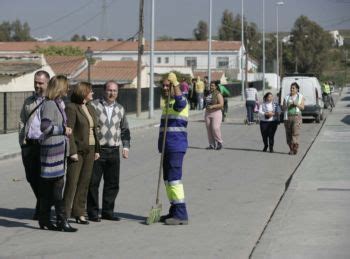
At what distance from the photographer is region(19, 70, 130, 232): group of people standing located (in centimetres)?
855

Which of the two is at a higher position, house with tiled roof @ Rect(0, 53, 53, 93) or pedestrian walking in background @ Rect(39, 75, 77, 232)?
house with tiled roof @ Rect(0, 53, 53, 93)

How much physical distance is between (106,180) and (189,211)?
1.36 metres

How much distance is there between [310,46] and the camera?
131 m

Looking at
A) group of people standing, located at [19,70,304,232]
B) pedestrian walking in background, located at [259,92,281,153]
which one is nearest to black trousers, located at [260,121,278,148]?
pedestrian walking in background, located at [259,92,281,153]

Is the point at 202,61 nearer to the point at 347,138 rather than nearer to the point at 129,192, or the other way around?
the point at 347,138

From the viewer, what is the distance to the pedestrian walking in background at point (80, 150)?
29.3ft

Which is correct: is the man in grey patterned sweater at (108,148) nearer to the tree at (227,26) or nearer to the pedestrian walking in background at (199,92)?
the pedestrian walking in background at (199,92)

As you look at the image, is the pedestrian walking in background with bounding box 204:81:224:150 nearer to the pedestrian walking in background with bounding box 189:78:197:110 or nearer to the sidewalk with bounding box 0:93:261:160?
the sidewalk with bounding box 0:93:261:160

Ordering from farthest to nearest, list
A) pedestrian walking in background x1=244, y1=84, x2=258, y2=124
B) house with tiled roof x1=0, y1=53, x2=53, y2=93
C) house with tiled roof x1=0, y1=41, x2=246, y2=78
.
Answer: house with tiled roof x1=0, y1=41, x2=246, y2=78 < house with tiled roof x1=0, y1=53, x2=53, y2=93 < pedestrian walking in background x1=244, y1=84, x2=258, y2=124

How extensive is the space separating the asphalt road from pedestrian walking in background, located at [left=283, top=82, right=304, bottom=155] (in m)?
0.32

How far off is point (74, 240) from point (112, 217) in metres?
1.33

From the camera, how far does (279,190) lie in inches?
486

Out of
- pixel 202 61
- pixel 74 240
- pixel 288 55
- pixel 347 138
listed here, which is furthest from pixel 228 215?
pixel 288 55

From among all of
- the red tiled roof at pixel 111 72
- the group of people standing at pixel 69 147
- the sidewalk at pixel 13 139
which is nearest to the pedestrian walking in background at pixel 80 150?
the group of people standing at pixel 69 147
